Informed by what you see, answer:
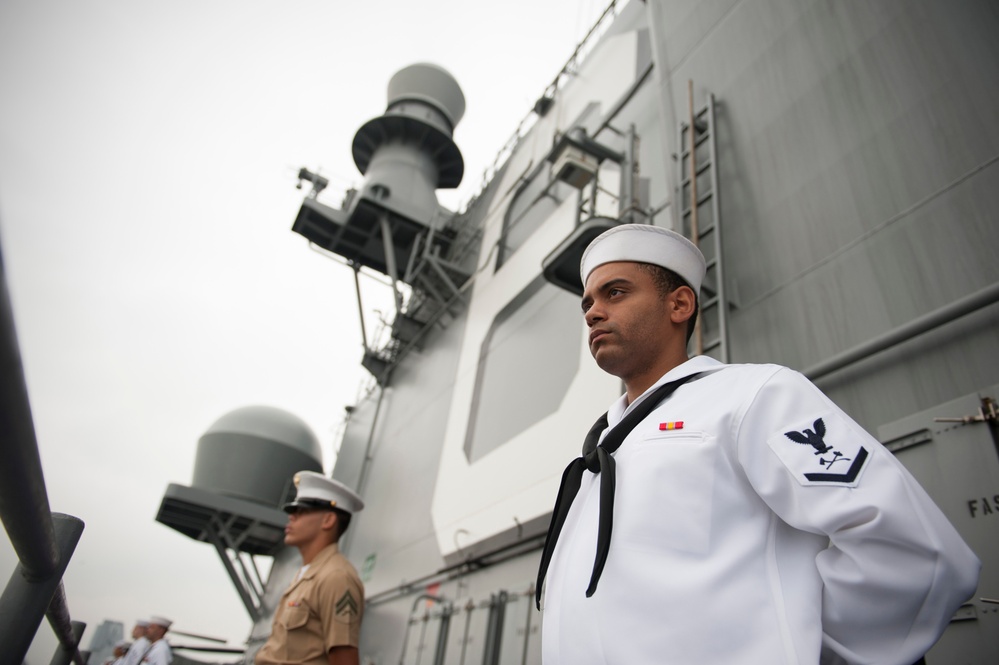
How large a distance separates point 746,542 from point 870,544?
0.52ft

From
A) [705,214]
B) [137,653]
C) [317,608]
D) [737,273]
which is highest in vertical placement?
[705,214]

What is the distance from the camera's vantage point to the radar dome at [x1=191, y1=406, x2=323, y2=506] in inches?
382

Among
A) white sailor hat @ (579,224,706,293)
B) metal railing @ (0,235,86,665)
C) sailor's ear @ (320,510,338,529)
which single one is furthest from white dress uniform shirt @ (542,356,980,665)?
sailor's ear @ (320,510,338,529)

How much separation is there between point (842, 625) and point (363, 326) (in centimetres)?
896

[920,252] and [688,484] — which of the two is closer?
[688,484]

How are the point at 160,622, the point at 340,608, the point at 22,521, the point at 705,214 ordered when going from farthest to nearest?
the point at 160,622 → the point at 705,214 → the point at 340,608 → the point at 22,521

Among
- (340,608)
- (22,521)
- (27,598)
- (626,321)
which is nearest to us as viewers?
(22,521)

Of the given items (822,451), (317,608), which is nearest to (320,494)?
(317,608)

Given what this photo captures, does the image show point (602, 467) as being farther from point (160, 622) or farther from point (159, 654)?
point (160, 622)

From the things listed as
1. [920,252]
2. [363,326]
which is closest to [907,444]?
[920,252]

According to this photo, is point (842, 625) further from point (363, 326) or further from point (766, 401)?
point (363, 326)

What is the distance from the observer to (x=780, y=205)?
3.01 meters

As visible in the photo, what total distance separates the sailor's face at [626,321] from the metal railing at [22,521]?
91 centimetres

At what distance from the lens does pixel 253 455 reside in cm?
990
